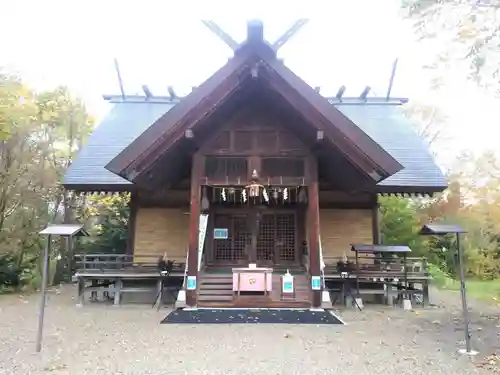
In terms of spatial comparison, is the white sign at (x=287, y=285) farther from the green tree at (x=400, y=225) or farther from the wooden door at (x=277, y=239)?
the green tree at (x=400, y=225)

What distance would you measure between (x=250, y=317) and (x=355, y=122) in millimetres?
8830

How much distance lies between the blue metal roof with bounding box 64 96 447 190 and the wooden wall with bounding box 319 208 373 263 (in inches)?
55.9

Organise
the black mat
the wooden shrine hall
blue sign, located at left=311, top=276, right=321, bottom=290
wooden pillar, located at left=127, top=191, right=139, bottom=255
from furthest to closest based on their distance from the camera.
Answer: wooden pillar, located at left=127, top=191, right=139, bottom=255, blue sign, located at left=311, top=276, right=321, bottom=290, the wooden shrine hall, the black mat

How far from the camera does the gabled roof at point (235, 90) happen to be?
841 cm

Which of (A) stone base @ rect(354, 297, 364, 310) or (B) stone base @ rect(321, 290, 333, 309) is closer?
(B) stone base @ rect(321, 290, 333, 309)

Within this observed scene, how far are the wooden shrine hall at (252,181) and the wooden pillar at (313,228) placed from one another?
0.8 inches

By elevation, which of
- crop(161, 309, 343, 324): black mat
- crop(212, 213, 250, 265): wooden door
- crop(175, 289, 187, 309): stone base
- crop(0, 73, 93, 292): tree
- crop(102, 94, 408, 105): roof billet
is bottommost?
crop(161, 309, 343, 324): black mat

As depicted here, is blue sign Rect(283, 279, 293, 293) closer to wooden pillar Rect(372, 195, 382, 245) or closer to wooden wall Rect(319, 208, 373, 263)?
wooden wall Rect(319, 208, 373, 263)

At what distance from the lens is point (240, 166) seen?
9.51 m

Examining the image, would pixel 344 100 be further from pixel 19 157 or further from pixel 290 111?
pixel 19 157

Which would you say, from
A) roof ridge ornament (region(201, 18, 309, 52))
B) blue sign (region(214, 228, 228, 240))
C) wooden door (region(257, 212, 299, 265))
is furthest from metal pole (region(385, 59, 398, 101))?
→ blue sign (region(214, 228, 228, 240))

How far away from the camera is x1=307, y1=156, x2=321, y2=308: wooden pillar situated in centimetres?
870

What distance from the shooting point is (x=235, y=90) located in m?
8.80

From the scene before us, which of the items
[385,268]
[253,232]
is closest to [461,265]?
[385,268]
